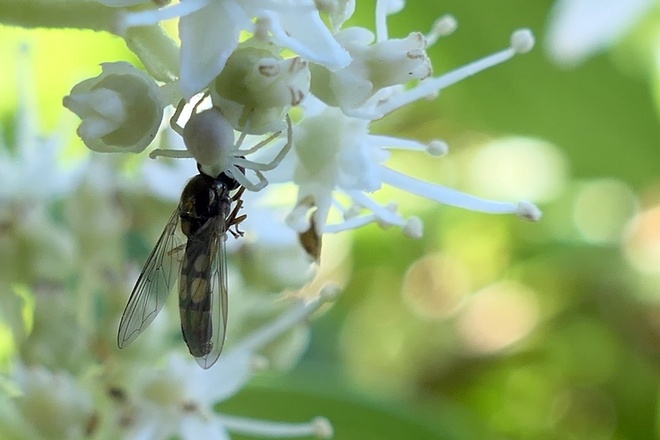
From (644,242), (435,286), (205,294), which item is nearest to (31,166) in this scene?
(205,294)

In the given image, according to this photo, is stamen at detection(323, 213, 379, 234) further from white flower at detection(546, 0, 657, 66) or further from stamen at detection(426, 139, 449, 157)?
white flower at detection(546, 0, 657, 66)

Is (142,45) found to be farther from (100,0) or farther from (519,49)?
(519,49)

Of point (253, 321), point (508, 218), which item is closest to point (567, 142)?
point (508, 218)

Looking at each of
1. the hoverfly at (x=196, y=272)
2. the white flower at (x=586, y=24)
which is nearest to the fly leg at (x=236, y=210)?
the hoverfly at (x=196, y=272)

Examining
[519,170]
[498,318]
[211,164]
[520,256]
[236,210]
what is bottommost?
[211,164]

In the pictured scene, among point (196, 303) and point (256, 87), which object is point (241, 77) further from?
point (196, 303)

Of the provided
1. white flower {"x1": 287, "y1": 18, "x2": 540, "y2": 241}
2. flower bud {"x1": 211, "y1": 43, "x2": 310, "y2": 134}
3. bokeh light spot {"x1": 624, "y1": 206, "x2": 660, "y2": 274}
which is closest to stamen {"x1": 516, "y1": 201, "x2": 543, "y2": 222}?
white flower {"x1": 287, "y1": 18, "x2": 540, "y2": 241}
